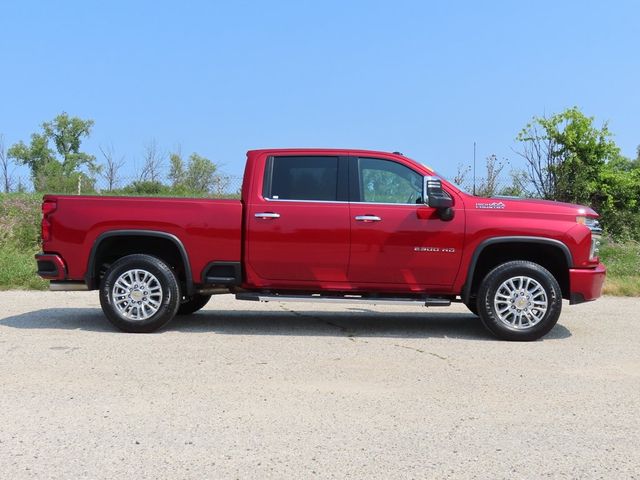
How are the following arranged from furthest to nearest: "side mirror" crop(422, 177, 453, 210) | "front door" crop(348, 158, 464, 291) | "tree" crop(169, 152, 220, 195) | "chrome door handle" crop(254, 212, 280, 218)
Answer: "tree" crop(169, 152, 220, 195), "chrome door handle" crop(254, 212, 280, 218), "front door" crop(348, 158, 464, 291), "side mirror" crop(422, 177, 453, 210)

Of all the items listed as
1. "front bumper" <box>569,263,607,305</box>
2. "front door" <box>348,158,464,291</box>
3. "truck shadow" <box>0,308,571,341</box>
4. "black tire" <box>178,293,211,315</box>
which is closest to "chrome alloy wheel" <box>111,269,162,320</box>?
"truck shadow" <box>0,308,571,341</box>

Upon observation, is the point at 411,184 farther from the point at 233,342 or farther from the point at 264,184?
the point at 233,342

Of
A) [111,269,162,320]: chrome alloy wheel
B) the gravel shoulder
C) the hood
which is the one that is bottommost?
the gravel shoulder

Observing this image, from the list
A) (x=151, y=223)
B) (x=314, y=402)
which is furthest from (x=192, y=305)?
(x=314, y=402)

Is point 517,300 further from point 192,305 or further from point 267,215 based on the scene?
point 192,305

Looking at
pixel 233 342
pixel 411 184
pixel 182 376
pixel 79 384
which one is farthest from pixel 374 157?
pixel 79 384

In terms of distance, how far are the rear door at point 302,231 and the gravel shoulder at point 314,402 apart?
0.72 m

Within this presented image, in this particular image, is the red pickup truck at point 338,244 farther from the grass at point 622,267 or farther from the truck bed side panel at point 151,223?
the grass at point 622,267

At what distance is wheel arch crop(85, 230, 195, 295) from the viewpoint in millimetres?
6973

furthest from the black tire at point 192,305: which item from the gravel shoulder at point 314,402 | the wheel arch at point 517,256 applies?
the wheel arch at point 517,256

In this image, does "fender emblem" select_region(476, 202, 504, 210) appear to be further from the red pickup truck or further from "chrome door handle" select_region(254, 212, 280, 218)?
"chrome door handle" select_region(254, 212, 280, 218)

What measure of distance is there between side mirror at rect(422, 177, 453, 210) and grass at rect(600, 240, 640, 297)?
5.77 m

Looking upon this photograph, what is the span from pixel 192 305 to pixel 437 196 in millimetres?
3592

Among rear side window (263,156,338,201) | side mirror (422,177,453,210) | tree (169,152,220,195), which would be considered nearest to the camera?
side mirror (422,177,453,210)
